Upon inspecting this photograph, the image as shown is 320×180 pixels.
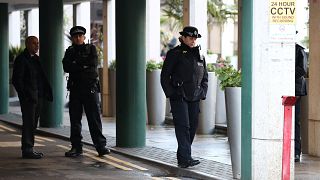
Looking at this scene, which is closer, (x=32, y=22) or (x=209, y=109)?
(x=209, y=109)

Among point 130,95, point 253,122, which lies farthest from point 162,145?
point 253,122

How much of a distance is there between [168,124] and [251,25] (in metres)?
9.55

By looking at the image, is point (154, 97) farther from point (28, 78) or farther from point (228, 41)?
point (228, 41)

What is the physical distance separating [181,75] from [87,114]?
7.21 ft

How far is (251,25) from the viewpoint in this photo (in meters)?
8.36

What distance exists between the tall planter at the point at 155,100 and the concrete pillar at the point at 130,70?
431 cm

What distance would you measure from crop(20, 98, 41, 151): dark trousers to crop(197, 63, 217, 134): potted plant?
4319mm

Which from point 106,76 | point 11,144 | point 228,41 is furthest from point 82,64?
point 228,41

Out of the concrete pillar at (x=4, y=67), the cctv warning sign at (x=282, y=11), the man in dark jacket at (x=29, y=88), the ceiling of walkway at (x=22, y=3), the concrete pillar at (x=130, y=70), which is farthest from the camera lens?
the ceiling of walkway at (x=22, y=3)

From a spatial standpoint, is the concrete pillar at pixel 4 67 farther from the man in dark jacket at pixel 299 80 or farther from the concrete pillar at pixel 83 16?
the man in dark jacket at pixel 299 80

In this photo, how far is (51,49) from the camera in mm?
16766

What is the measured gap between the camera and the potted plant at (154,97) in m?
17.3

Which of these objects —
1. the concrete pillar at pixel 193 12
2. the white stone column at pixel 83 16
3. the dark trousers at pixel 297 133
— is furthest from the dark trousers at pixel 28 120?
the white stone column at pixel 83 16

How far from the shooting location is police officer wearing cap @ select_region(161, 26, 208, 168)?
1044cm
